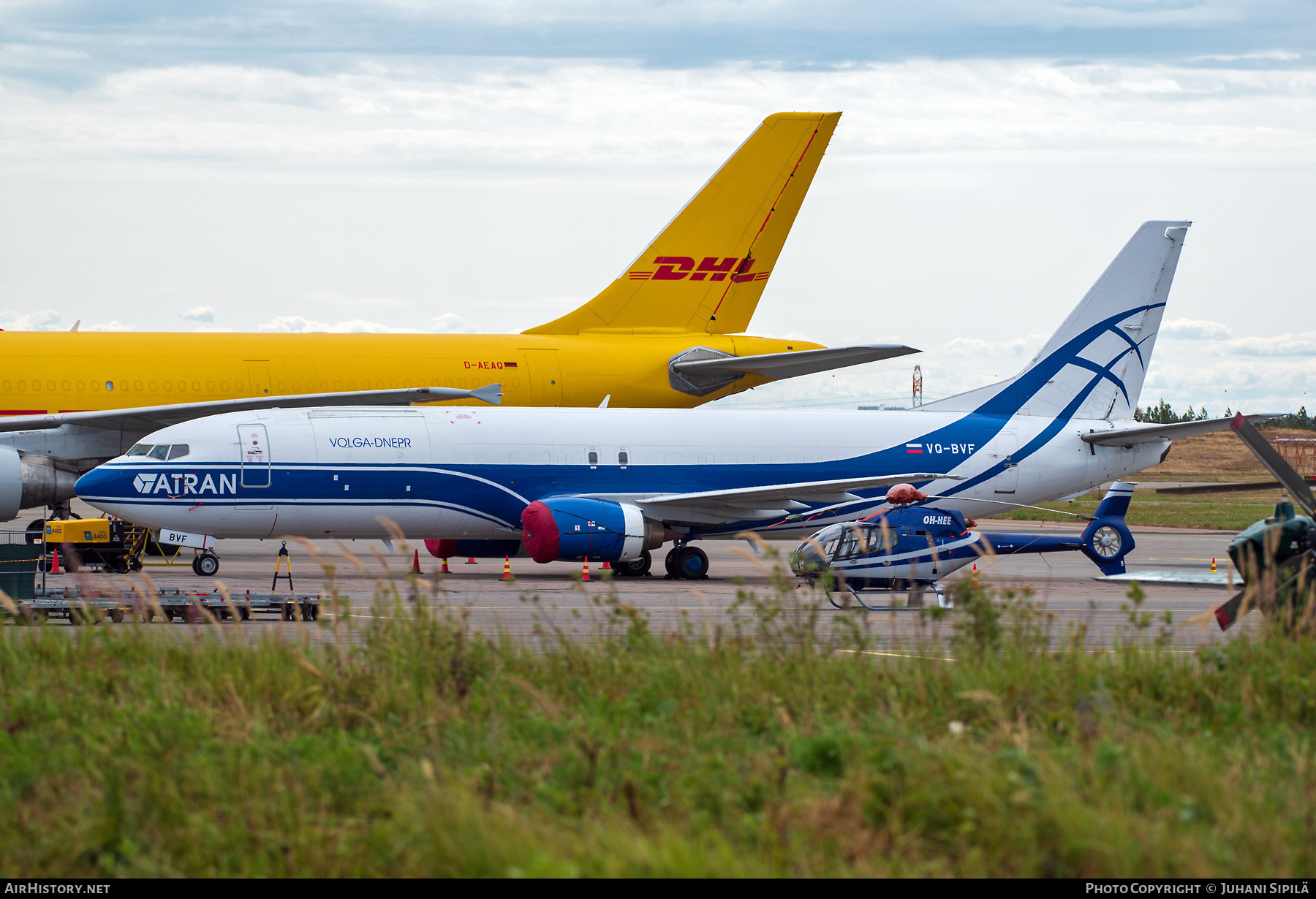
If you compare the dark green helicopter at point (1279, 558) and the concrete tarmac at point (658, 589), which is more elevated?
the dark green helicopter at point (1279, 558)

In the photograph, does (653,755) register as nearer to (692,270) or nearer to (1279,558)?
(1279,558)

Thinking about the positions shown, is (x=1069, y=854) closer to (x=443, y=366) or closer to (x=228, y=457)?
(x=228, y=457)

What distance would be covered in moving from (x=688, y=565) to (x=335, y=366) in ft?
34.6

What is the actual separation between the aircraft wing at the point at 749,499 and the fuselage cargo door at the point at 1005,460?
2441 mm

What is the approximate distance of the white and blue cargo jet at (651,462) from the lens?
25.0 meters

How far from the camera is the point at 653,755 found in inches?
309

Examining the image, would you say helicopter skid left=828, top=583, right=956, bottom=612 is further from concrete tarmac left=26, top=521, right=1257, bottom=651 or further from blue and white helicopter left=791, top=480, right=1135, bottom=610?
concrete tarmac left=26, top=521, right=1257, bottom=651

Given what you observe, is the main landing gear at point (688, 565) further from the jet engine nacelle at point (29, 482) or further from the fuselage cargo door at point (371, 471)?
the jet engine nacelle at point (29, 482)

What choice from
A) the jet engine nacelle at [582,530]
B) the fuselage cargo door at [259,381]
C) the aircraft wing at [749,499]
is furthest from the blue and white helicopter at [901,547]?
the fuselage cargo door at [259,381]

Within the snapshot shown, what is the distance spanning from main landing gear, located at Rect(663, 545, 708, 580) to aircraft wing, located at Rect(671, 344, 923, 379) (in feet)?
25.1

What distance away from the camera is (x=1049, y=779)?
6.71 metres

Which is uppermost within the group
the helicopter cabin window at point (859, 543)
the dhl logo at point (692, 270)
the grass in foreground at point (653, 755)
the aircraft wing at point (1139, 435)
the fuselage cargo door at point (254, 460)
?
the dhl logo at point (692, 270)

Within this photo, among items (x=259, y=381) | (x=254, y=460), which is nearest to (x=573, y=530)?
(x=254, y=460)
